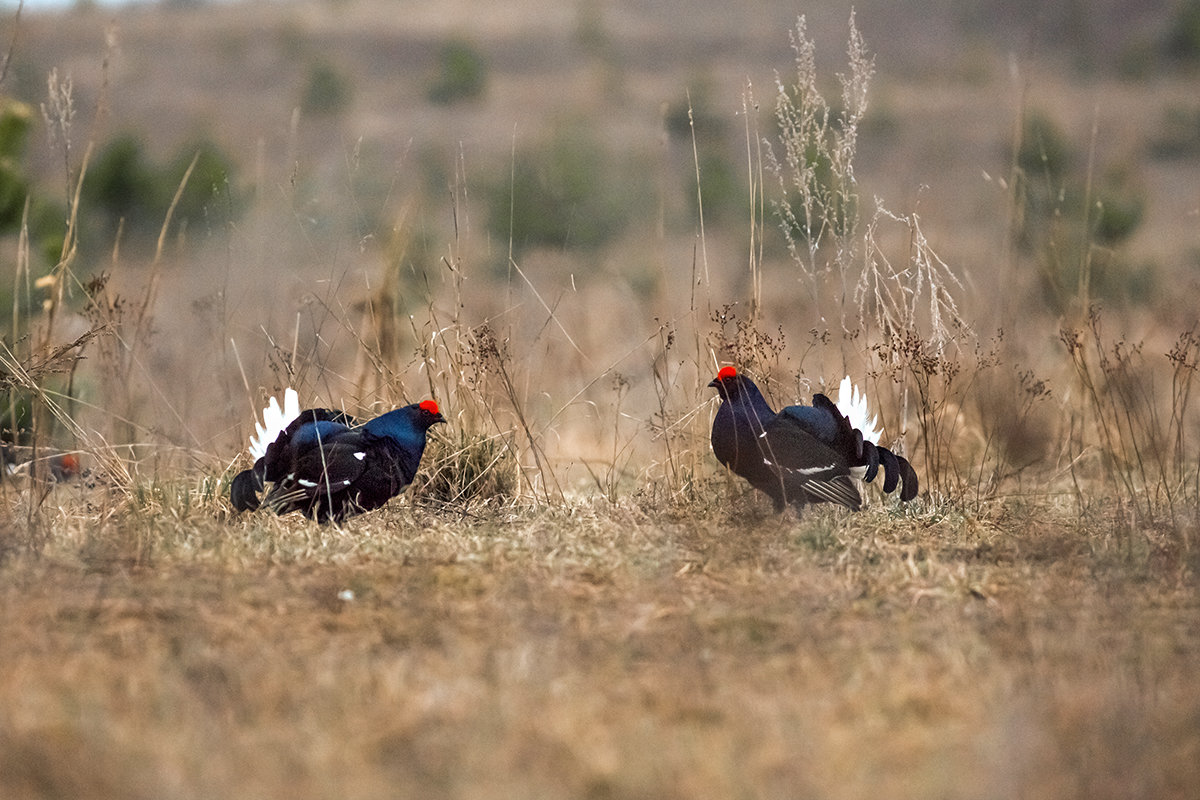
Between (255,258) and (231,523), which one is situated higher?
(255,258)

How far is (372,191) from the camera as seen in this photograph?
1554 cm

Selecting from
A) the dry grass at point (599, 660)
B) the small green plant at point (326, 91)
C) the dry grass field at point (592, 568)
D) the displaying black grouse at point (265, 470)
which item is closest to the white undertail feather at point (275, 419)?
the displaying black grouse at point (265, 470)

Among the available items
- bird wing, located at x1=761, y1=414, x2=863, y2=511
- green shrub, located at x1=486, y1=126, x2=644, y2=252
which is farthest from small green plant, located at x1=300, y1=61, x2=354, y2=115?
bird wing, located at x1=761, y1=414, x2=863, y2=511

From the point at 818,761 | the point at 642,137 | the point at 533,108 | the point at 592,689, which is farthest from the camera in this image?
the point at 533,108

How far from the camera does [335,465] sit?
3979 millimetres

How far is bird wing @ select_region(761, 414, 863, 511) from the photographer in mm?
4090

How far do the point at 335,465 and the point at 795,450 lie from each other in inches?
58.1

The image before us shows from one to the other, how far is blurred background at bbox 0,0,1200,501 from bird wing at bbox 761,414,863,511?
29 centimetres

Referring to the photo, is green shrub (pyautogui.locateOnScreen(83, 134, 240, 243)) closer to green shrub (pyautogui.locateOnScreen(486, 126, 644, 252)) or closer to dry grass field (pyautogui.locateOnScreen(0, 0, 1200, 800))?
green shrub (pyautogui.locateOnScreen(486, 126, 644, 252))

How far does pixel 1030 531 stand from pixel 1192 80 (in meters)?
41.4

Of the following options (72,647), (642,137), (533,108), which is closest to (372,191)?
(72,647)

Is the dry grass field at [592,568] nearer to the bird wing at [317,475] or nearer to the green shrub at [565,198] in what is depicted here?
the bird wing at [317,475]

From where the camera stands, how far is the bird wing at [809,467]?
161 inches

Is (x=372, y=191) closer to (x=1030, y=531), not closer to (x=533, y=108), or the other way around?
(x=1030, y=531)
